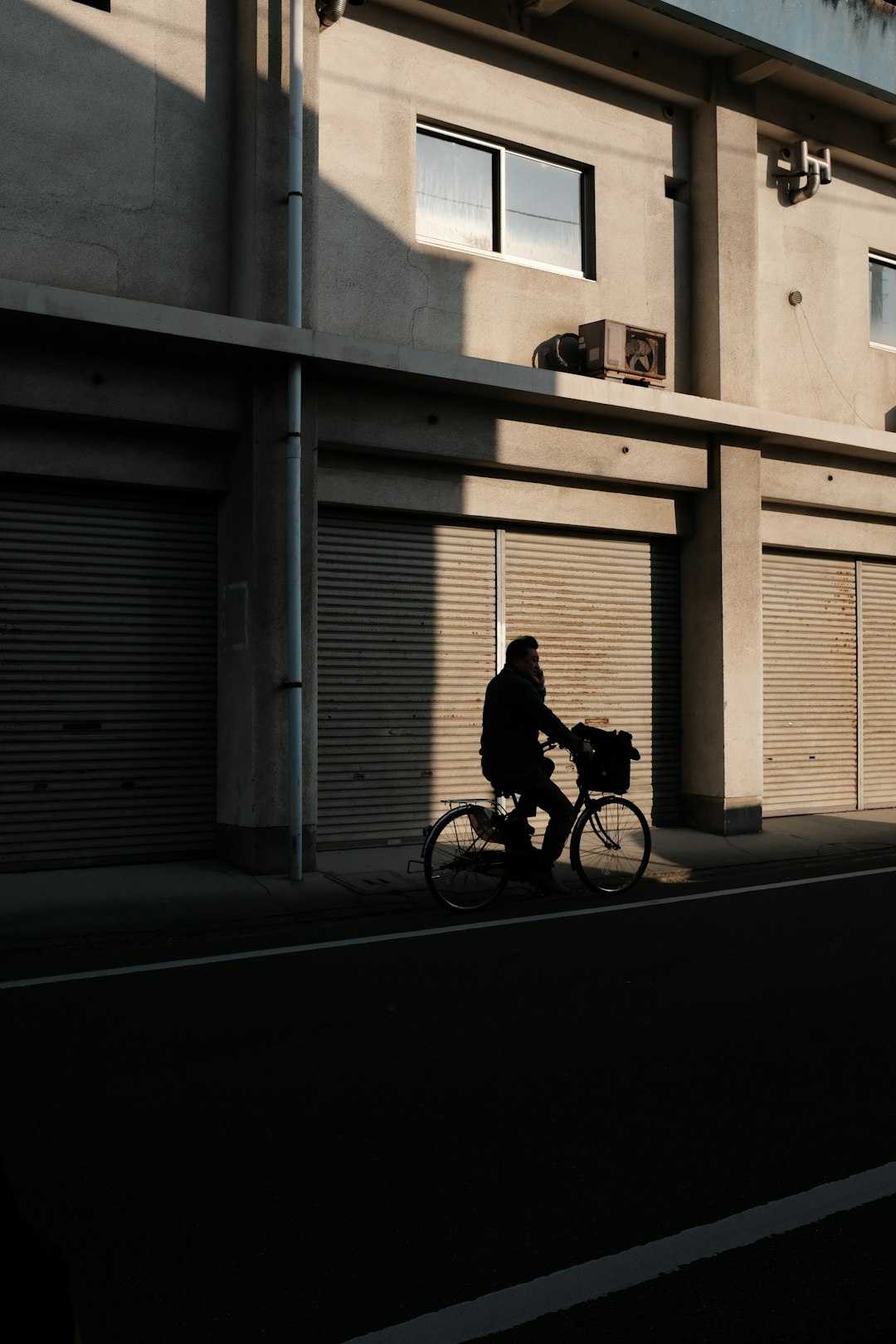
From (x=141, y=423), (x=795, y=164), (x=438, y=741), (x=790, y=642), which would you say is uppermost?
(x=795, y=164)

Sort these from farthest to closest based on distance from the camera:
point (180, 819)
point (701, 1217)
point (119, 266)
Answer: point (180, 819), point (119, 266), point (701, 1217)

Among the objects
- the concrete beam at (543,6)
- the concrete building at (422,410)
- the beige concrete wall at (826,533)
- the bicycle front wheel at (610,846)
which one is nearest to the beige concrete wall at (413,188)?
the concrete building at (422,410)

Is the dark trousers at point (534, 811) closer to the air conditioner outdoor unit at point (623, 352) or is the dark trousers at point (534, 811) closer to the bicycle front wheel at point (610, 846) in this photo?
the bicycle front wheel at point (610, 846)

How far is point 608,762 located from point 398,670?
3030 millimetres

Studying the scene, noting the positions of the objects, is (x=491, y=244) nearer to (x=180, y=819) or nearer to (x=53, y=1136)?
(x=180, y=819)

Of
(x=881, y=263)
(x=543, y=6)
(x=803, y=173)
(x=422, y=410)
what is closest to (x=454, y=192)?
(x=543, y=6)

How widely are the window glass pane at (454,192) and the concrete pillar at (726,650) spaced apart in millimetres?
3470

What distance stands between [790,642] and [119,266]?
8.73m

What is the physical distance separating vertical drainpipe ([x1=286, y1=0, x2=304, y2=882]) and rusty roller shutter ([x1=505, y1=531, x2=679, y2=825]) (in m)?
3.00

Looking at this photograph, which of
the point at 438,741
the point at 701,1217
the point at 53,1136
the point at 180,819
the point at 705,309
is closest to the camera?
the point at 701,1217

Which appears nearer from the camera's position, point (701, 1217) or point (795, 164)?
point (701, 1217)

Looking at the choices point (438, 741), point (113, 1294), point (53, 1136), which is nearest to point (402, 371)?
point (438, 741)

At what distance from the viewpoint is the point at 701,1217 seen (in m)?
3.75

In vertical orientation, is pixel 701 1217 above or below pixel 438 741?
below
